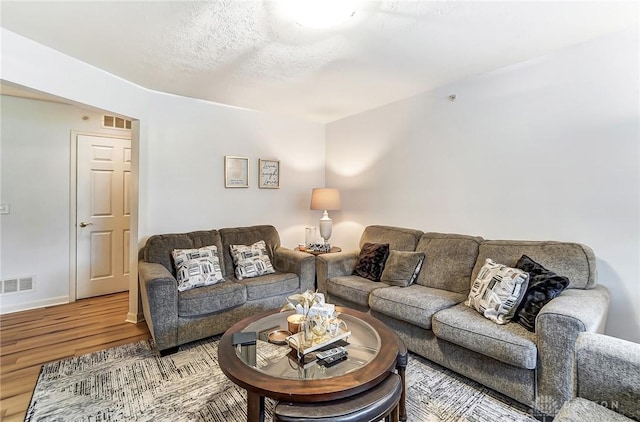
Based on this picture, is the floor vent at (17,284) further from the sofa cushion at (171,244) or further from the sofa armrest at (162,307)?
the sofa armrest at (162,307)

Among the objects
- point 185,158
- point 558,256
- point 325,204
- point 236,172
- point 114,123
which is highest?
point 114,123

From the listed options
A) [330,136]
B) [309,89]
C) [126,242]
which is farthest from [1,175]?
[330,136]

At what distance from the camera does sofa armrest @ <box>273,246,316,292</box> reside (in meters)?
3.19

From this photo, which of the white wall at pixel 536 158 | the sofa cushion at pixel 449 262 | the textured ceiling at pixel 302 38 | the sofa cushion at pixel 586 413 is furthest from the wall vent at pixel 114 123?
the sofa cushion at pixel 586 413

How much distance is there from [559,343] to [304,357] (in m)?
1.36

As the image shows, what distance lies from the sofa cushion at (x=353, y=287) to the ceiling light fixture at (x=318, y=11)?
6.78 ft

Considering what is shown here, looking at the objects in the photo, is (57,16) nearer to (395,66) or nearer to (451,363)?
(395,66)

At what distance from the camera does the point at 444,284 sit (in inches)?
105

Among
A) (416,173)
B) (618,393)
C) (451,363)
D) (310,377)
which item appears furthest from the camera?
(416,173)

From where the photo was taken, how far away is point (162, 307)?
2.39 m

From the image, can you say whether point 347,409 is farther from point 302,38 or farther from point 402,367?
point 302,38

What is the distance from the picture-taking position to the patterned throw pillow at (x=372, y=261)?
3010 mm

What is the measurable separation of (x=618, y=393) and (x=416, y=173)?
2435 mm

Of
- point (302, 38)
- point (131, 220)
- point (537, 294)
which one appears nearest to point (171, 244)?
point (131, 220)
